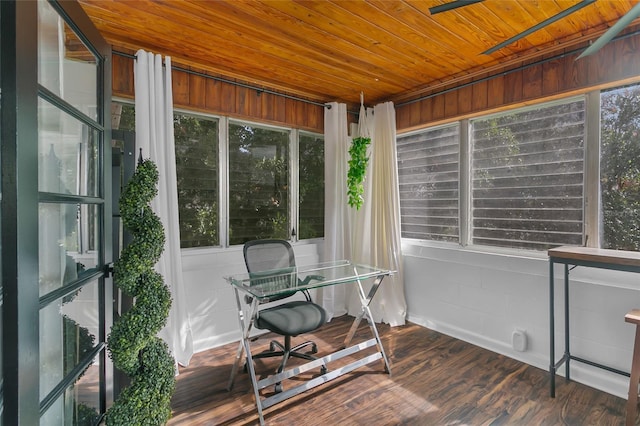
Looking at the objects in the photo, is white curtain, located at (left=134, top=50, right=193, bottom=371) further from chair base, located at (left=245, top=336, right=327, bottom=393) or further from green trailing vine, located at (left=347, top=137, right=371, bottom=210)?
green trailing vine, located at (left=347, top=137, right=371, bottom=210)

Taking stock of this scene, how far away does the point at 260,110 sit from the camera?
10.3 ft

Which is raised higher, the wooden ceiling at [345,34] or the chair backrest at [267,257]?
the wooden ceiling at [345,34]

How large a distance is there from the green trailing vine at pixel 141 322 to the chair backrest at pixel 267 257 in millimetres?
927

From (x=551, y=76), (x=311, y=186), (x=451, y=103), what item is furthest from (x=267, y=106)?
(x=551, y=76)

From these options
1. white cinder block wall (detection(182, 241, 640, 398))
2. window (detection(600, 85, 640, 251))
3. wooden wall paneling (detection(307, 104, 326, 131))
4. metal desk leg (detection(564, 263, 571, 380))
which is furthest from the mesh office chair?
window (detection(600, 85, 640, 251))

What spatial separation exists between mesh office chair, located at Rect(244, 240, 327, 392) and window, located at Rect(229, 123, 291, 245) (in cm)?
58

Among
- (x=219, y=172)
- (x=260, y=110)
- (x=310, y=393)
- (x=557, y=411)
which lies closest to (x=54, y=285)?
(x=310, y=393)

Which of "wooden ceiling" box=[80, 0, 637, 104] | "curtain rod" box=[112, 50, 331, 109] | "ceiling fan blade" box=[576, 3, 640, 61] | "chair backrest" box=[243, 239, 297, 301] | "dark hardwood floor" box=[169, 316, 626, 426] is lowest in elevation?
"dark hardwood floor" box=[169, 316, 626, 426]

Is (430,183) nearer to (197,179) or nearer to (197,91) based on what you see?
(197,179)

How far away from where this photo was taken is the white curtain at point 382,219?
339 centimetres

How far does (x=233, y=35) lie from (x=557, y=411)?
3.33 m

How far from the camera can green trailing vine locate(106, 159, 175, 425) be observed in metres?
1.39

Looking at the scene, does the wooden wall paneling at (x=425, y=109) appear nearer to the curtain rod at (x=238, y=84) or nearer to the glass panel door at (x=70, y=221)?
the curtain rod at (x=238, y=84)

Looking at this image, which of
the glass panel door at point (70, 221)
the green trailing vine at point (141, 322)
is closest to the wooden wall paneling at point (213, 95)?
the glass panel door at point (70, 221)
